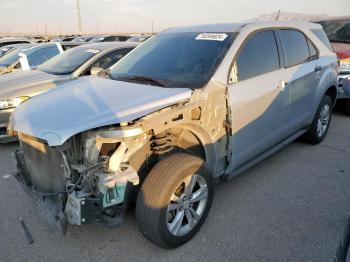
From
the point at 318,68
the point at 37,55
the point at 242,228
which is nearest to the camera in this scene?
the point at 242,228

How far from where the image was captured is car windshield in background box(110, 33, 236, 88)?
3023mm

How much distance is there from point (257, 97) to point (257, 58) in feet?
1.41

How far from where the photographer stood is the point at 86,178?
7.65 feet

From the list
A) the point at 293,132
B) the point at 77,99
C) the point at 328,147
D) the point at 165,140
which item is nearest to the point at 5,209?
the point at 77,99

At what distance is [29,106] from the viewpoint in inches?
117

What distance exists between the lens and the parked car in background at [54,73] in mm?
4863

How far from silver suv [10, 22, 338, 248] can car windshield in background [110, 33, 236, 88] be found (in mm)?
14

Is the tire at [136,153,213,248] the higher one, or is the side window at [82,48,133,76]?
the side window at [82,48,133,76]

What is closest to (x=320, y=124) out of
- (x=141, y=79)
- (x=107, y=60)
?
(x=141, y=79)

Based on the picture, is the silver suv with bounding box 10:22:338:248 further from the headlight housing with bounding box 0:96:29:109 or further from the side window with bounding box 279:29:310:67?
the headlight housing with bounding box 0:96:29:109

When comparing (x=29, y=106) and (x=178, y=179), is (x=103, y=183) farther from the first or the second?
(x=29, y=106)

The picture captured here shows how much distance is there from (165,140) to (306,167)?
232cm

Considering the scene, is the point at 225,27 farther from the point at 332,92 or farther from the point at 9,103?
the point at 9,103

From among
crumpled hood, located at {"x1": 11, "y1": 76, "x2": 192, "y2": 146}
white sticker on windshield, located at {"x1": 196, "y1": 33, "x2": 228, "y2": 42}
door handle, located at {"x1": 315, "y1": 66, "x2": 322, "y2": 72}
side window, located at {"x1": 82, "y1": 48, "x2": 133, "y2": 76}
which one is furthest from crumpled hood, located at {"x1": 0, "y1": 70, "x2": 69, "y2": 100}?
door handle, located at {"x1": 315, "y1": 66, "x2": 322, "y2": 72}
